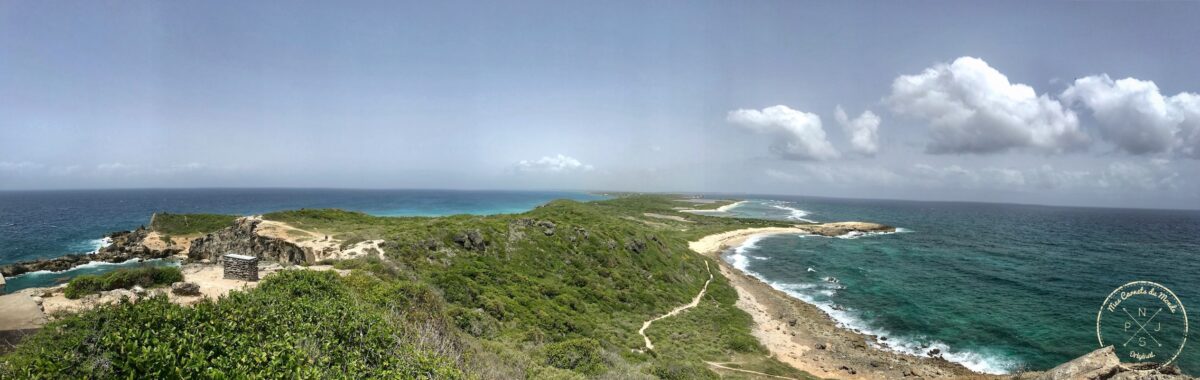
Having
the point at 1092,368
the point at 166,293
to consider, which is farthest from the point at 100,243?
the point at 1092,368

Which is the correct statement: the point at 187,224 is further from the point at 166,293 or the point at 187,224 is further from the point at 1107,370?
the point at 1107,370

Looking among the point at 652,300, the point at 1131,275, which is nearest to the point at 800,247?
the point at 1131,275

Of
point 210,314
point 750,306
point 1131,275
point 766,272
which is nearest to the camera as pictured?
point 210,314

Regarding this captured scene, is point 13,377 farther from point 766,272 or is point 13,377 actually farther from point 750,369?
point 766,272

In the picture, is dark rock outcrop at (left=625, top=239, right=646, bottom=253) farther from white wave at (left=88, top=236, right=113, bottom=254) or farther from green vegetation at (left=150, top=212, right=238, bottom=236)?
white wave at (left=88, top=236, right=113, bottom=254)

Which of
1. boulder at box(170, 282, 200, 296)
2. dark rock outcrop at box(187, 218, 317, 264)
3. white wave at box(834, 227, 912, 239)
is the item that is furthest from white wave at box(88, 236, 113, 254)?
white wave at box(834, 227, 912, 239)

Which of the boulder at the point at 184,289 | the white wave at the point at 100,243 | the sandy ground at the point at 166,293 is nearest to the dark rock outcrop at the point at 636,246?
the sandy ground at the point at 166,293
